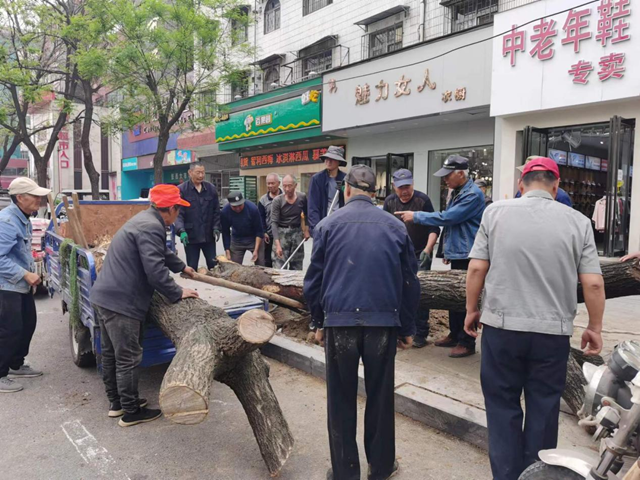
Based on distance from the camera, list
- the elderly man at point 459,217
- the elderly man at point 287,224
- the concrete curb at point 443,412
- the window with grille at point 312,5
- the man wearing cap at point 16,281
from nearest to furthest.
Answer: the concrete curb at point 443,412 → the man wearing cap at point 16,281 → the elderly man at point 459,217 → the elderly man at point 287,224 → the window with grille at point 312,5

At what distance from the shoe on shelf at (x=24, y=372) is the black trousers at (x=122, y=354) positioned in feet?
4.50

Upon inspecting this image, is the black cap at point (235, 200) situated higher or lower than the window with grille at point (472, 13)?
lower

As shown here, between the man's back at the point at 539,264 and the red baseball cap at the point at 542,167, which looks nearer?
the man's back at the point at 539,264

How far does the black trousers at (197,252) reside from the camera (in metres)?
7.10

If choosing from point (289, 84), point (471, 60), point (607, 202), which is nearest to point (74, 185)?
point (289, 84)

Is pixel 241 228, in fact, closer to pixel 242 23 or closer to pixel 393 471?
pixel 393 471

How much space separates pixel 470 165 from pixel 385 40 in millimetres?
4922

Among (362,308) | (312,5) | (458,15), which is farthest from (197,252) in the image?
(312,5)

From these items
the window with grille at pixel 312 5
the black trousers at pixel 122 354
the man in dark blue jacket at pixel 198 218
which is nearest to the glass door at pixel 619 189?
the man in dark blue jacket at pixel 198 218

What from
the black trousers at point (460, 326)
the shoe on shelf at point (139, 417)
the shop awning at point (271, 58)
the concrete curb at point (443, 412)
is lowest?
the shoe on shelf at point (139, 417)

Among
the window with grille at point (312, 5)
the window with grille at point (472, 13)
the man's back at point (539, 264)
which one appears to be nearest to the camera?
the man's back at point (539, 264)

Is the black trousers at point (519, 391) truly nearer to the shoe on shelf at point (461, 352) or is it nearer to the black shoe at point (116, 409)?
the shoe on shelf at point (461, 352)

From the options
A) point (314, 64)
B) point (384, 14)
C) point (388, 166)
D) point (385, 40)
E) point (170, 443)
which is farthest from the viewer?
point (314, 64)

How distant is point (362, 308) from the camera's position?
267cm
